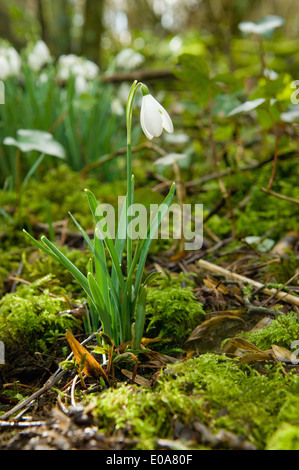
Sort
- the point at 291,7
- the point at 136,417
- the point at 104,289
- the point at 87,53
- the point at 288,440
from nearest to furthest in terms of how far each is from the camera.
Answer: the point at 288,440
the point at 136,417
the point at 104,289
the point at 87,53
the point at 291,7

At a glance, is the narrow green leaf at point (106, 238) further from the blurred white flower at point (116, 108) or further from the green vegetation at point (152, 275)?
the blurred white flower at point (116, 108)

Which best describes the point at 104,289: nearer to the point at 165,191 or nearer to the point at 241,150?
the point at 165,191

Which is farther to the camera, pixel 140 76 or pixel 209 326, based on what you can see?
pixel 140 76

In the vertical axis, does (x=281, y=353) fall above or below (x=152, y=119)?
below

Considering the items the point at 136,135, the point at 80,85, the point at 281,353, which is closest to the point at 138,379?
the point at 281,353

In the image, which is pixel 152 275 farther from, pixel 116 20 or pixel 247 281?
pixel 116 20

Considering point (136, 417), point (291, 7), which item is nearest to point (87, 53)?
point (136, 417)
